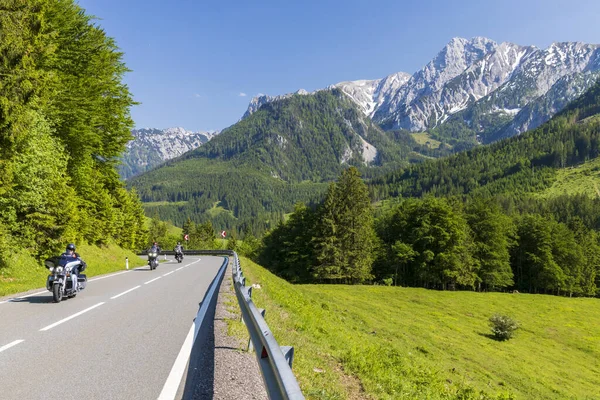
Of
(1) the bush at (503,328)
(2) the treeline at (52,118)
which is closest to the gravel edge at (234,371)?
(2) the treeline at (52,118)

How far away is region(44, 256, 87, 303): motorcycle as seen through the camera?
12.3 meters

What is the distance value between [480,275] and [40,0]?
69268 millimetres

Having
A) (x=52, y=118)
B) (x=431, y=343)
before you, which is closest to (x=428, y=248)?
(x=431, y=343)

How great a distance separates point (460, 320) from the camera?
39.0 m

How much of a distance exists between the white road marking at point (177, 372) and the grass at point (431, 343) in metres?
1.73

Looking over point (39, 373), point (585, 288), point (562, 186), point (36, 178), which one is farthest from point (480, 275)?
point (562, 186)

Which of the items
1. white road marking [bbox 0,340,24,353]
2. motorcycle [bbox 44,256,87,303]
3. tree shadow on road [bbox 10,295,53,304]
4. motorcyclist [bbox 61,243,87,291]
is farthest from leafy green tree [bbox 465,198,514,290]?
white road marking [bbox 0,340,24,353]

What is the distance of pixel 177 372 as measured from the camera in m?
5.68

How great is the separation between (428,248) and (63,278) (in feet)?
195

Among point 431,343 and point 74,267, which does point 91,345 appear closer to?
point 74,267

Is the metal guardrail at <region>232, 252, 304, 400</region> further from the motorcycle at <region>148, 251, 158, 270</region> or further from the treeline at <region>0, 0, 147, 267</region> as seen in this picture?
the motorcycle at <region>148, 251, 158, 270</region>

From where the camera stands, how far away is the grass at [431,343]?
24.8 feet

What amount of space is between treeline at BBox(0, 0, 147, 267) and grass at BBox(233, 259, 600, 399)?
11.4 m

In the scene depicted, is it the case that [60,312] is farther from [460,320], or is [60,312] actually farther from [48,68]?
[460,320]
